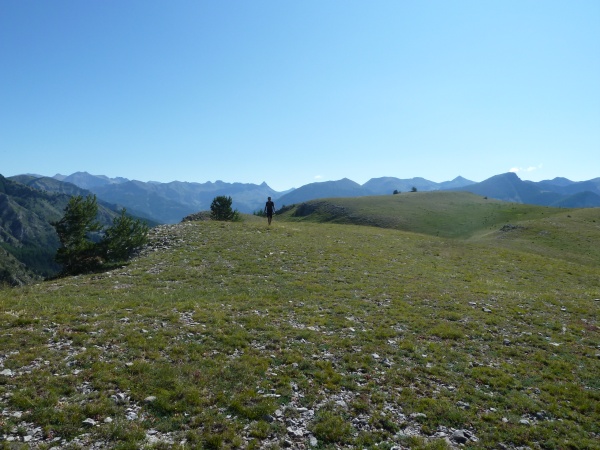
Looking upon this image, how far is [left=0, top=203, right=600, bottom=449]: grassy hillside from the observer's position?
992 centimetres

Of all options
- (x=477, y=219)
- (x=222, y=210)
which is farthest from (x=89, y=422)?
(x=477, y=219)

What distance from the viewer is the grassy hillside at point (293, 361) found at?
992 cm

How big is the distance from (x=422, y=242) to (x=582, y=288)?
22.7 metres

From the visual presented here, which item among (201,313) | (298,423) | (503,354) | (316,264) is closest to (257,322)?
(201,313)

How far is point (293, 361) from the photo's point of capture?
46.0 ft

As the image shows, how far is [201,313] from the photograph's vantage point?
60.9 feet

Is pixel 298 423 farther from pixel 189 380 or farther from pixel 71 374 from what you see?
pixel 71 374

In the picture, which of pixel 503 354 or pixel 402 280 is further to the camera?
pixel 402 280

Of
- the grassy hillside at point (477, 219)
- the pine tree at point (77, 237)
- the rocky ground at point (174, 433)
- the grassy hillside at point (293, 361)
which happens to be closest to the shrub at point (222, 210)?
the pine tree at point (77, 237)

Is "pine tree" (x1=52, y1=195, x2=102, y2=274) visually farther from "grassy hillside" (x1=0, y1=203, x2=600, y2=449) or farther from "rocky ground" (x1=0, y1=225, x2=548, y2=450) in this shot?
"rocky ground" (x1=0, y1=225, x2=548, y2=450)

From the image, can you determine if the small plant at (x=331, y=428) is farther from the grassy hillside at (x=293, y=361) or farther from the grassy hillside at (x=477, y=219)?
the grassy hillside at (x=477, y=219)

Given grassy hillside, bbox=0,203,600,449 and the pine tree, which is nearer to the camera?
grassy hillside, bbox=0,203,600,449

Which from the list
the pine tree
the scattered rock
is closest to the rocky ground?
the scattered rock

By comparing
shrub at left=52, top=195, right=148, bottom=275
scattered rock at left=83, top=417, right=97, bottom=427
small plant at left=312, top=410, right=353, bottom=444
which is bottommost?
small plant at left=312, top=410, right=353, bottom=444
